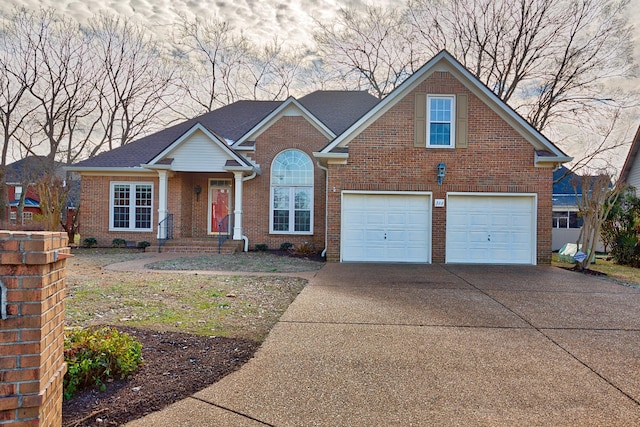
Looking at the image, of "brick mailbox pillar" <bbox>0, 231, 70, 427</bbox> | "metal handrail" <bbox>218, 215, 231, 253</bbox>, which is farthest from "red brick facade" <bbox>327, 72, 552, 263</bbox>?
"brick mailbox pillar" <bbox>0, 231, 70, 427</bbox>

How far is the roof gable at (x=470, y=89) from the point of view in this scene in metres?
12.1

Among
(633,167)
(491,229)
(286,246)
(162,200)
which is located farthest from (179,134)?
(633,167)

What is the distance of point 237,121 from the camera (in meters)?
19.1

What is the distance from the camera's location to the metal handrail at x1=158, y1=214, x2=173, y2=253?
49.5 feet

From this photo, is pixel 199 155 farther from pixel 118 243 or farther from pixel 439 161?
pixel 439 161

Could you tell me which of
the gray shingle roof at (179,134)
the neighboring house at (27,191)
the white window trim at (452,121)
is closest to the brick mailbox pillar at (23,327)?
the white window trim at (452,121)

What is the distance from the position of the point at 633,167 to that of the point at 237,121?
20662mm

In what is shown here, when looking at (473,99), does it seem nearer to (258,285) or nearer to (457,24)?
(258,285)

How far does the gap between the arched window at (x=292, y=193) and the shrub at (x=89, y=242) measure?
722cm

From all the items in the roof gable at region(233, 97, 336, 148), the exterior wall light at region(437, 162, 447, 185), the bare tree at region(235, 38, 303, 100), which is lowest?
the exterior wall light at region(437, 162, 447, 185)

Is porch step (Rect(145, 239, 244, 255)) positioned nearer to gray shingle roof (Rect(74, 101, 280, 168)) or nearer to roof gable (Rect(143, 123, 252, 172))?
roof gable (Rect(143, 123, 252, 172))

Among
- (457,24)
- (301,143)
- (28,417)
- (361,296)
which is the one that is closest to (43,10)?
(301,143)

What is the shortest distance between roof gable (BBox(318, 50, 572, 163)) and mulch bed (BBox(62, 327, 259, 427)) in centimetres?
840

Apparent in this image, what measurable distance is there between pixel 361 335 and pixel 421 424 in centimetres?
203
